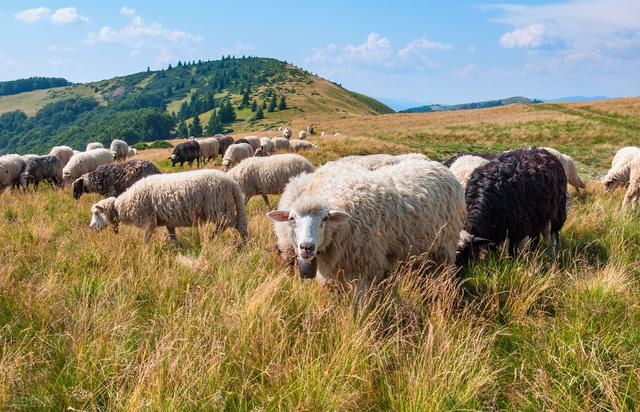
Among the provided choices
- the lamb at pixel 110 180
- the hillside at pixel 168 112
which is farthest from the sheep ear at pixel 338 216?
Result: the hillside at pixel 168 112

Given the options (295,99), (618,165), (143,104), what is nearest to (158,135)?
(295,99)

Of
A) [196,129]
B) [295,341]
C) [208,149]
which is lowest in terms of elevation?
[196,129]

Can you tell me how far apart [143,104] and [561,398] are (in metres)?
209

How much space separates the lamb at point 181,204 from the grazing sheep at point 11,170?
9.46m

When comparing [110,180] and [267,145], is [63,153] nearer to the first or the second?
[267,145]

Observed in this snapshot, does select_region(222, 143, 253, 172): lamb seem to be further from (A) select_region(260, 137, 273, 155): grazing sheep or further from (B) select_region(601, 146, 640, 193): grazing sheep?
(B) select_region(601, 146, 640, 193): grazing sheep

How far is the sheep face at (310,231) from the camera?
156 inches

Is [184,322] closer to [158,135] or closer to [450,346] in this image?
[450,346]

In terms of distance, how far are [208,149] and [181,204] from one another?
20.0 meters

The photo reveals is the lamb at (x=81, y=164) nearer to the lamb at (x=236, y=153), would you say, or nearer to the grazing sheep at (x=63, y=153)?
the grazing sheep at (x=63, y=153)

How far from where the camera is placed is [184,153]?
24.2 m

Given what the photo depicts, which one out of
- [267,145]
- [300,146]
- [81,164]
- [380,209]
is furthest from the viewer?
[300,146]

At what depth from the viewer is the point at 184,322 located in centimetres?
313

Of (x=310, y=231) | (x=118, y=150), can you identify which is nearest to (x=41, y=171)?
(x=118, y=150)
